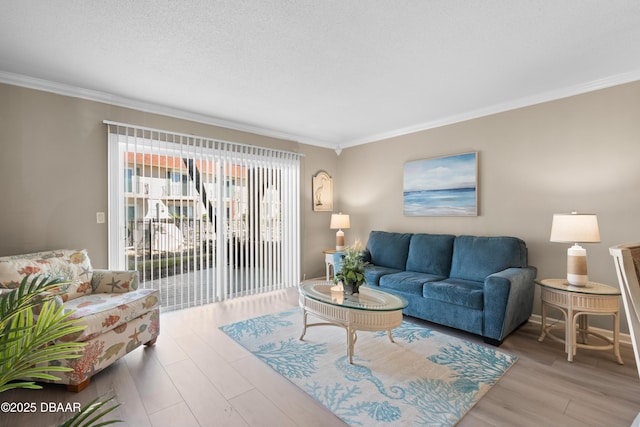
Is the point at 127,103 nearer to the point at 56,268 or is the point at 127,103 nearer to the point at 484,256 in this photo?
the point at 56,268

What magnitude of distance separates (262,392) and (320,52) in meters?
2.65

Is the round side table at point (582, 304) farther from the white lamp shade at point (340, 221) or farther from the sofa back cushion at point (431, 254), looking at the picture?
the white lamp shade at point (340, 221)

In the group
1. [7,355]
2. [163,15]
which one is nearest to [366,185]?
[163,15]

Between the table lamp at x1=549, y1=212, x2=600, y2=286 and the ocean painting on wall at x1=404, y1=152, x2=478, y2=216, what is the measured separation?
1.18m

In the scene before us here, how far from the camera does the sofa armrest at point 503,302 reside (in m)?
2.80

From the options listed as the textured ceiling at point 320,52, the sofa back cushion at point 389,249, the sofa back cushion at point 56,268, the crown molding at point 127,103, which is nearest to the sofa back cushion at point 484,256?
the sofa back cushion at point 389,249

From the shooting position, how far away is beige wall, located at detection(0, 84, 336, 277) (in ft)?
9.53

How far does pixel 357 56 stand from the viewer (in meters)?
2.58

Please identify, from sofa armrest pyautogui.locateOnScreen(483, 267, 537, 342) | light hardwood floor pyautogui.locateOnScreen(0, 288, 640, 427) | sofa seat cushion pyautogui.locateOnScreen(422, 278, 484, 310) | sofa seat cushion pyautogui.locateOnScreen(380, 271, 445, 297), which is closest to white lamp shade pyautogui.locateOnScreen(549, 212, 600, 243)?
sofa armrest pyautogui.locateOnScreen(483, 267, 537, 342)

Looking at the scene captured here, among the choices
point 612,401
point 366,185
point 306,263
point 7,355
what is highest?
point 366,185

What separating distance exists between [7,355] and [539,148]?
441 cm

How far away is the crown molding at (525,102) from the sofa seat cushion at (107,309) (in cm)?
395

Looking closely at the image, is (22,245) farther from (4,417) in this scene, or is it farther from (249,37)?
(249,37)

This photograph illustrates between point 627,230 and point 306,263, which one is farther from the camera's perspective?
point 306,263
